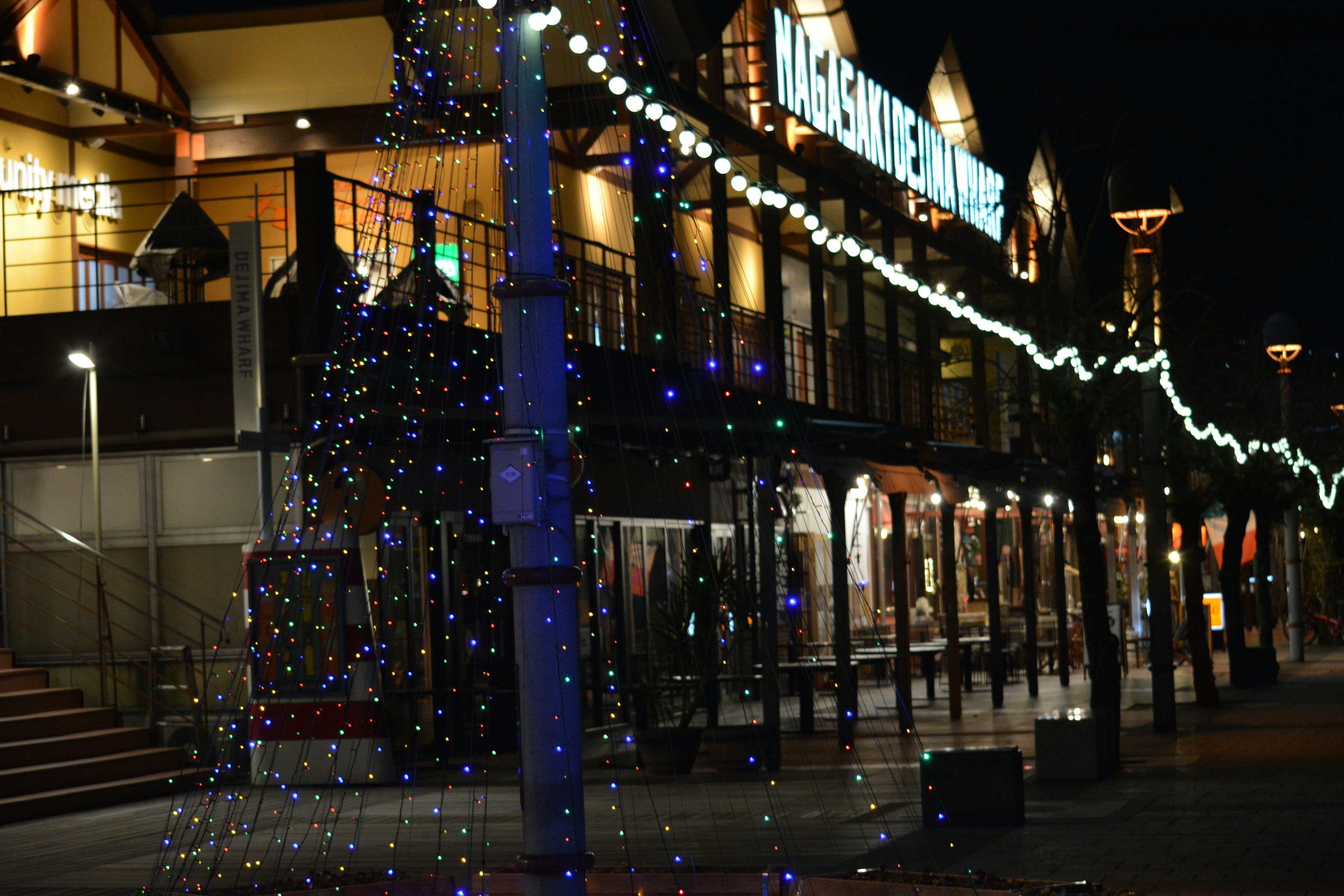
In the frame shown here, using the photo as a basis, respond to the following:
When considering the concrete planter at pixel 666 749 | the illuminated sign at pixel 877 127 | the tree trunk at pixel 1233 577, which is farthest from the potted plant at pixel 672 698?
the tree trunk at pixel 1233 577

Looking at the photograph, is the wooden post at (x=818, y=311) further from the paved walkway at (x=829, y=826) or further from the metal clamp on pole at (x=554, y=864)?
the metal clamp on pole at (x=554, y=864)

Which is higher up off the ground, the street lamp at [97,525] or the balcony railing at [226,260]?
the balcony railing at [226,260]

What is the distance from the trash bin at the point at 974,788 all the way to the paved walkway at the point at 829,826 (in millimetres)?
124

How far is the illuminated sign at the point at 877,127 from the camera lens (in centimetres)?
2081

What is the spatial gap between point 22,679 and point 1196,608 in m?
13.7

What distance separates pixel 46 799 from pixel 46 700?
1.89 metres

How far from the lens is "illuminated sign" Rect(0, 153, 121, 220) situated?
60.9ft

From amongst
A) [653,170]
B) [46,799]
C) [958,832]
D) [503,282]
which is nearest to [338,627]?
[46,799]

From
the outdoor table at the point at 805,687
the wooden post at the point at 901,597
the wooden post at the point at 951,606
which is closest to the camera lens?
the wooden post at the point at 901,597

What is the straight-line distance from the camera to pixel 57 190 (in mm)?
19203

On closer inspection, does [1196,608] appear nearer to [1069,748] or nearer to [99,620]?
[1069,748]

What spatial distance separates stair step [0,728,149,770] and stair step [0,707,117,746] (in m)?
0.06

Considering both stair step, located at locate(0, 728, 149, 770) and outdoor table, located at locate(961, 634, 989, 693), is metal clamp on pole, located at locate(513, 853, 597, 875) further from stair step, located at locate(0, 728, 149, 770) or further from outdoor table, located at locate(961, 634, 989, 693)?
outdoor table, located at locate(961, 634, 989, 693)

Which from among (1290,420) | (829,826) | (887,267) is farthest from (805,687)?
(1290,420)
